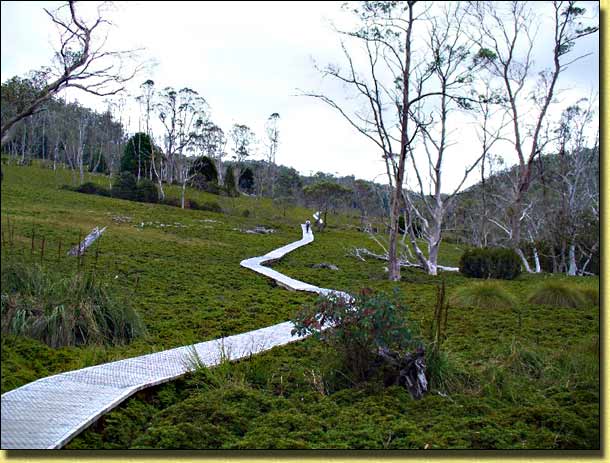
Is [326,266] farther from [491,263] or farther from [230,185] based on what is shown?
[230,185]

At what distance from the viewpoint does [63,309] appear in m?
4.54

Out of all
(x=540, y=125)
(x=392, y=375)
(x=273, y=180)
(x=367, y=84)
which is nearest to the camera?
(x=392, y=375)

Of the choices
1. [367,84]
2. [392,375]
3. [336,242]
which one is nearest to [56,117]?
[336,242]

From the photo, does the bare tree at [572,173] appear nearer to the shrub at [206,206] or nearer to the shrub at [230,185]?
the shrub at [206,206]

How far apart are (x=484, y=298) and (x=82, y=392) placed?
5414 mm

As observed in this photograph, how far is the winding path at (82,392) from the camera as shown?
265 centimetres

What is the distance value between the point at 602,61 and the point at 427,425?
2.19 m

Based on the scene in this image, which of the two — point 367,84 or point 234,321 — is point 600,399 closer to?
point 234,321

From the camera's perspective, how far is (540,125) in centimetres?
1421

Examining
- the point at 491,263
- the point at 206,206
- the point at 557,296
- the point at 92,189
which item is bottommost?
the point at 557,296

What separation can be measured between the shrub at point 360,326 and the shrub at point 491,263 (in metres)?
8.68

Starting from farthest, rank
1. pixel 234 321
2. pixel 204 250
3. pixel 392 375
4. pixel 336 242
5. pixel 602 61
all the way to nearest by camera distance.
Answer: pixel 336 242
pixel 204 250
pixel 234 321
pixel 392 375
pixel 602 61

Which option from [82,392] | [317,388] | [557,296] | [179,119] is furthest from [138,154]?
[82,392]

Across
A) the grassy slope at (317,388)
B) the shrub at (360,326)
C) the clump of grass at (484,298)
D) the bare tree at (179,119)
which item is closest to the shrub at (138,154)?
the bare tree at (179,119)
